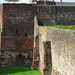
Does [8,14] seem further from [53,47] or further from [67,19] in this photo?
[53,47]

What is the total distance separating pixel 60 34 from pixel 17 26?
12.1 m

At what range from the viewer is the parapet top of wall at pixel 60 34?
12.7 metres

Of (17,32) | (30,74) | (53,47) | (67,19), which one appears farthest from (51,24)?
(53,47)

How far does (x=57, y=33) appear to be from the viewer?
1527cm

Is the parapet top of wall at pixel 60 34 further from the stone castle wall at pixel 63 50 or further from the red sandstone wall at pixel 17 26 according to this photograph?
the red sandstone wall at pixel 17 26

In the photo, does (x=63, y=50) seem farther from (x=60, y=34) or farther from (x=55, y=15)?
(x=55, y=15)

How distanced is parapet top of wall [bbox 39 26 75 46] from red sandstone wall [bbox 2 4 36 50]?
23.6 feet

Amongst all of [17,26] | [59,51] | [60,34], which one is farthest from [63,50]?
[17,26]

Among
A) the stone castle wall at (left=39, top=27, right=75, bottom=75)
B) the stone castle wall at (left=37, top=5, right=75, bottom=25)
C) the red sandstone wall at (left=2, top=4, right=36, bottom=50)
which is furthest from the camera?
the stone castle wall at (left=37, top=5, right=75, bottom=25)

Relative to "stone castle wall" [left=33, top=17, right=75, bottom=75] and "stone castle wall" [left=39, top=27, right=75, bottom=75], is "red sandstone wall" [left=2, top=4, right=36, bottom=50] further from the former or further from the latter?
"stone castle wall" [left=39, top=27, right=75, bottom=75]

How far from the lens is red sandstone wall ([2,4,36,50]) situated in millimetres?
26078

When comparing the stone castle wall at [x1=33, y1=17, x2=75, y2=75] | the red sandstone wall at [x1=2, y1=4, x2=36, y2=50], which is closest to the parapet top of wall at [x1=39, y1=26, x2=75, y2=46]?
the stone castle wall at [x1=33, y1=17, x2=75, y2=75]

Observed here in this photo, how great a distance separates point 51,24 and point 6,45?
538 centimetres

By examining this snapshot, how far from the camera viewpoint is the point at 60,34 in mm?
14594
